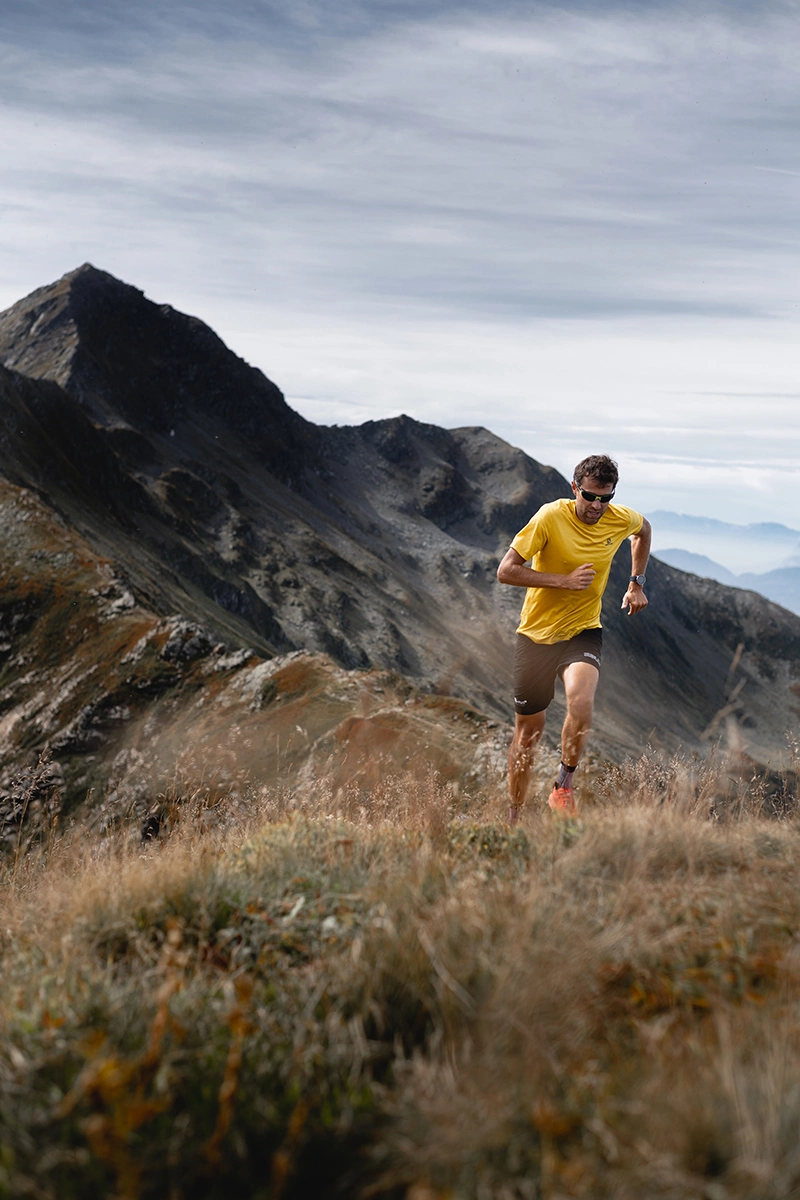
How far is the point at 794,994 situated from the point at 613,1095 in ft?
2.64

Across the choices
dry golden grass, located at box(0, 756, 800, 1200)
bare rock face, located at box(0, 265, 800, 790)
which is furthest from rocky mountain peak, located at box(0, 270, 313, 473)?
dry golden grass, located at box(0, 756, 800, 1200)

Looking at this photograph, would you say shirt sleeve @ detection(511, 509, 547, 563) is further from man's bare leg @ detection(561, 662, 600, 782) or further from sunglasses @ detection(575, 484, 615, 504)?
man's bare leg @ detection(561, 662, 600, 782)

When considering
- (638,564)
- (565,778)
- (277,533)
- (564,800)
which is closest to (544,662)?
(565,778)

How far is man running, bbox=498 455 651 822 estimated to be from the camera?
5918 mm

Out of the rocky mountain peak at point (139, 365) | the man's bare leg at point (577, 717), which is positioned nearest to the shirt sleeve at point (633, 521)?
the man's bare leg at point (577, 717)

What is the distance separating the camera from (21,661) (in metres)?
15.5

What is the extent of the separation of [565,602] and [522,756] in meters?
1.19

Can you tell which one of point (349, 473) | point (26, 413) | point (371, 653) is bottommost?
point (371, 653)

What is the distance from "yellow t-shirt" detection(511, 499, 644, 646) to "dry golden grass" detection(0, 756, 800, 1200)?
2328 mm

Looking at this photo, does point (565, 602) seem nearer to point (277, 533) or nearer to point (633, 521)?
point (633, 521)

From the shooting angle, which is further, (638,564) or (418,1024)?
(638,564)

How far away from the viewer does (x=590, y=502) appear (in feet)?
20.1

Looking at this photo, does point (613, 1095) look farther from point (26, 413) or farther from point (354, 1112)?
point (26, 413)

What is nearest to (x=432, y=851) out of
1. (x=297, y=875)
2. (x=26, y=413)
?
(x=297, y=875)
